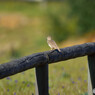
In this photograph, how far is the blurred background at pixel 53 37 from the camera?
4.66 m

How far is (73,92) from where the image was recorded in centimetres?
452

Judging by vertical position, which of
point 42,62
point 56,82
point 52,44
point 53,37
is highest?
point 53,37

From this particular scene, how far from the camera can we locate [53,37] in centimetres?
1658

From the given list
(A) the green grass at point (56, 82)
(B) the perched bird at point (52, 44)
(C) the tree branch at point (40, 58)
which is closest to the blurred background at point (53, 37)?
(A) the green grass at point (56, 82)

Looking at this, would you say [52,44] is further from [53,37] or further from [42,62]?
[53,37]

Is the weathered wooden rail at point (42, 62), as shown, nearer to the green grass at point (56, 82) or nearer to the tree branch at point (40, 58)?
the tree branch at point (40, 58)

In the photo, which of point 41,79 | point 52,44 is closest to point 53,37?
point 52,44

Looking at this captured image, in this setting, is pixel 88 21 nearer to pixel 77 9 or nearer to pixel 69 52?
pixel 77 9

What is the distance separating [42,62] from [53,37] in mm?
13521

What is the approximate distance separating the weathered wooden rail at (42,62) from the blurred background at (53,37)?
34 cm

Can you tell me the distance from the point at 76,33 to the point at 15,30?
11.7 m

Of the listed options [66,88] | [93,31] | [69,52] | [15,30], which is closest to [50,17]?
[93,31]

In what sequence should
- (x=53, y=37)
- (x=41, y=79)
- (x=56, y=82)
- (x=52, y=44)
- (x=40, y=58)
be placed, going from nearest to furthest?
(x=40, y=58), (x=41, y=79), (x=52, y=44), (x=56, y=82), (x=53, y=37)

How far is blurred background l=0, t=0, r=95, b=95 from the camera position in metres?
4.66
